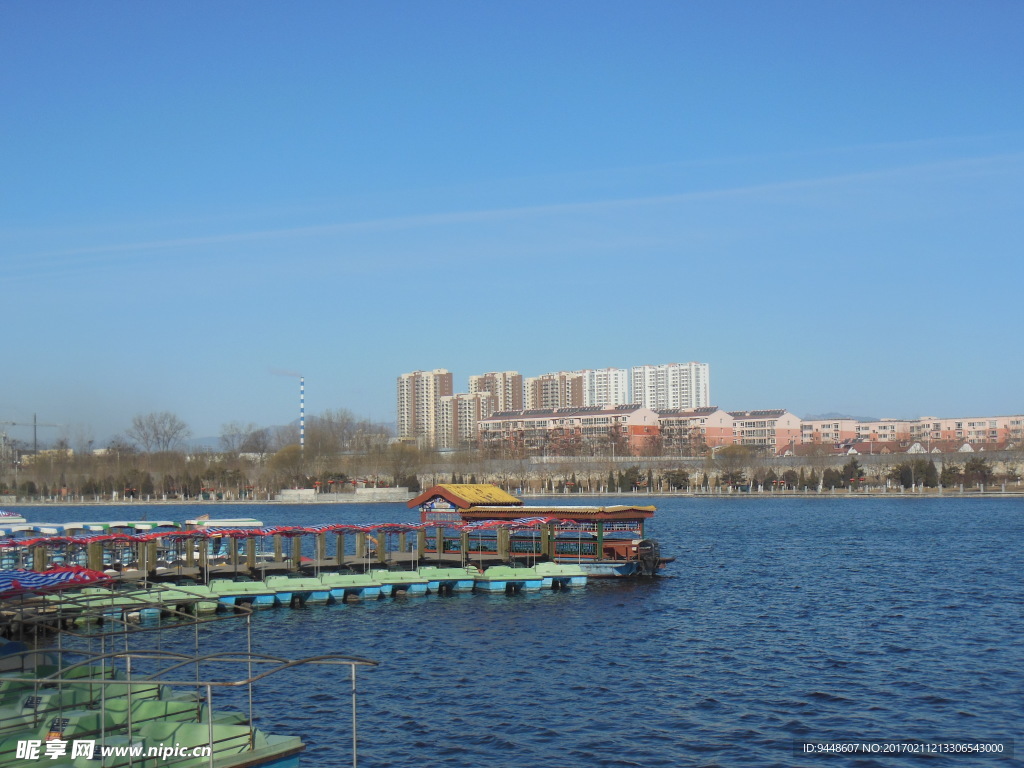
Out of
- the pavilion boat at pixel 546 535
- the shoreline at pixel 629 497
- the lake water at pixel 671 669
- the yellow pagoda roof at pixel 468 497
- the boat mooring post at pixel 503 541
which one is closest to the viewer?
the lake water at pixel 671 669

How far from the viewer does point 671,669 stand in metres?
28.8

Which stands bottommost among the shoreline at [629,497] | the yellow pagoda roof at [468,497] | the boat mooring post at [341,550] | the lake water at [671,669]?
the shoreline at [629,497]

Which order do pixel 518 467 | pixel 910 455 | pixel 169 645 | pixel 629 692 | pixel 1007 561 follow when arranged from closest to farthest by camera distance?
pixel 629 692 → pixel 169 645 → pixel 1007 561 → pixel 910 455 → pixel 518 467

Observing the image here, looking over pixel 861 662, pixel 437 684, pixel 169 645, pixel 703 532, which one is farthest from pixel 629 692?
pixel 703 532

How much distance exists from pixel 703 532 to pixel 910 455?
79.6 metres

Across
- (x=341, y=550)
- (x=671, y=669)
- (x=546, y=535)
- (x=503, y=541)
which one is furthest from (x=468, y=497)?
(x=671, y=669)

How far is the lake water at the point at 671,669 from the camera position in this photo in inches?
864

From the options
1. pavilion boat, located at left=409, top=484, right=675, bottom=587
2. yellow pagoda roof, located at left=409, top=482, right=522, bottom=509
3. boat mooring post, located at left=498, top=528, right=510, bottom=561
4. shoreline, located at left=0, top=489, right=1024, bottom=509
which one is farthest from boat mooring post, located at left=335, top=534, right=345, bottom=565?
shoreline, located at left=0, top=489, right=1024, bottom=509

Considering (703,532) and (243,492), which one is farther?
(243,492)

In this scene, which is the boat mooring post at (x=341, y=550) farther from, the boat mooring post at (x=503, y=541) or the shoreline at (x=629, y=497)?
the shoreline at (x=629, y=497)

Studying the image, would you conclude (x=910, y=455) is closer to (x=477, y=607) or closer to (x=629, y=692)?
(x=477, y=607)

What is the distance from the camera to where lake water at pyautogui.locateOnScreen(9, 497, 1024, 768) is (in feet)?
72.0

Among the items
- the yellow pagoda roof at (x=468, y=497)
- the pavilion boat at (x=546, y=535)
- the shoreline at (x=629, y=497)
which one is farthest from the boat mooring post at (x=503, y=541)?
the shoreline at (x=629, y=497)

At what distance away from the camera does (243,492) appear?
5881 inches
